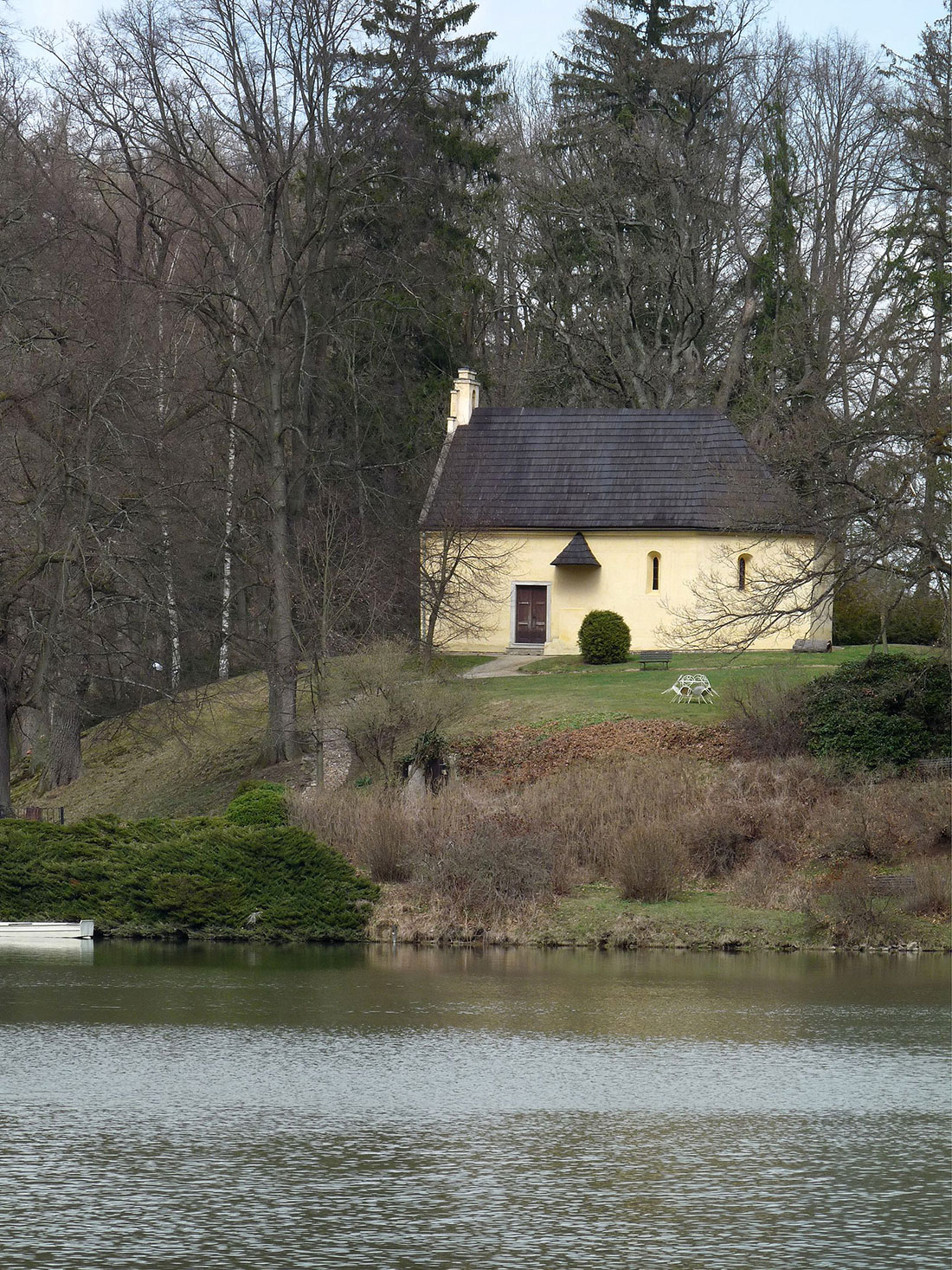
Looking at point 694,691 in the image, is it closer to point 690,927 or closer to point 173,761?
point 690,927

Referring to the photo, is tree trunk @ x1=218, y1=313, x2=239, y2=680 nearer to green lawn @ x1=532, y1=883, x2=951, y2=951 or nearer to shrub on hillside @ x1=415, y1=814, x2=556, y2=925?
shrub on hillside @ x1=415, y1=814, x2=556, y2=925

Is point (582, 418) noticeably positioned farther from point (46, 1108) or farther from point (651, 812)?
point (46, 1108)

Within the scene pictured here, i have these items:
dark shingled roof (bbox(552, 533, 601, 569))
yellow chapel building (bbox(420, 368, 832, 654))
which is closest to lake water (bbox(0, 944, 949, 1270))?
yellow chapel building (bbox(420, 368, 832, 654))

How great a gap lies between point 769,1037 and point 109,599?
18.0m

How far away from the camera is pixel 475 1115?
45.2ft

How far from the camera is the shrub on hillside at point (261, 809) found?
89.6ft

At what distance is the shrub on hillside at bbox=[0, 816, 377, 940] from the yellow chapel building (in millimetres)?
16286

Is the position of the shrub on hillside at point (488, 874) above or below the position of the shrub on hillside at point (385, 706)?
below

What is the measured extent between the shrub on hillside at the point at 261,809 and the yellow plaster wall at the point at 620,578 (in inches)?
596

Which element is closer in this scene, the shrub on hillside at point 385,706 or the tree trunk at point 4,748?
the shrub on hillside at point 385,706

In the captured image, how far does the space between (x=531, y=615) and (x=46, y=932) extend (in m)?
21.4

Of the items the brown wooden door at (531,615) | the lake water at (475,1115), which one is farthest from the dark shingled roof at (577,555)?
the lake water at (475,1115)

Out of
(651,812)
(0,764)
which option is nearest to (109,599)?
A: (0,764)

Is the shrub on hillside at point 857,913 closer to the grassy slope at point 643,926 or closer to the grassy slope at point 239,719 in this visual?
the grassy slope at point 643,926
